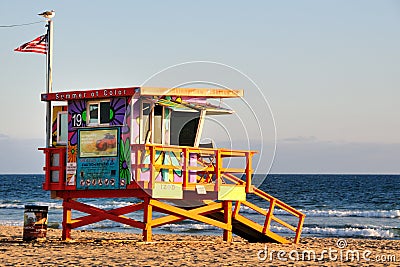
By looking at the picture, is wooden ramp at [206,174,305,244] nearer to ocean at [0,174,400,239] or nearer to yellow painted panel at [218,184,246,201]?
yellow painted panel at [218,184,246,201]

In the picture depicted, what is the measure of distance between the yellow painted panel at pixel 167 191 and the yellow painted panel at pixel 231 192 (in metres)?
1.40

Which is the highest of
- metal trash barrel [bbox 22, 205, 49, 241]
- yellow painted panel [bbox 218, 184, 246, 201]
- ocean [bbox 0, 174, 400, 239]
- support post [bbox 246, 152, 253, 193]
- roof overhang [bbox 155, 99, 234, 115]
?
roof overhang [bbox 155, 99, 234, 115]

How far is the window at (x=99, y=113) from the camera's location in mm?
20328

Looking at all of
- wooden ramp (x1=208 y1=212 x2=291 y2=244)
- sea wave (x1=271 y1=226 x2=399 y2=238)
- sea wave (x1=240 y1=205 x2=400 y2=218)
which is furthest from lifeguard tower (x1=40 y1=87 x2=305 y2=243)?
sea wave (x1=240 y1=205 x2=400 y2=218)

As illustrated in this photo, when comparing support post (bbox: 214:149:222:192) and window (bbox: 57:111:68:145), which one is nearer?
support post (bbox: 214:149:222:192)

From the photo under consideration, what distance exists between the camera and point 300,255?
765 inches

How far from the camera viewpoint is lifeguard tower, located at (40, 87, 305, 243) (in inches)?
782

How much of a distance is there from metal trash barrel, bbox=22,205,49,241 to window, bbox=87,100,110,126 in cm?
256

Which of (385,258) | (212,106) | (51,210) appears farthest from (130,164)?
(51,210)

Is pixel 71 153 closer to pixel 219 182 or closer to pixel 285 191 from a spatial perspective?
pixel 219 182

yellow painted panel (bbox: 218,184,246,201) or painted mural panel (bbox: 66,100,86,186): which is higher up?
painted mural panel (bbox: 66,100,86,186)

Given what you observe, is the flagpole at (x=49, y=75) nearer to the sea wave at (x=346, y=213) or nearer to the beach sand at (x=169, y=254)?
the beach sand at (x=169, y=254)

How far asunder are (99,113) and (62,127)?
140 cm

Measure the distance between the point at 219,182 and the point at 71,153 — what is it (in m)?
3.66
